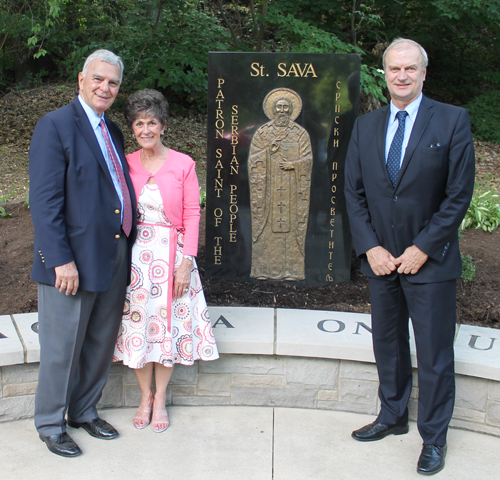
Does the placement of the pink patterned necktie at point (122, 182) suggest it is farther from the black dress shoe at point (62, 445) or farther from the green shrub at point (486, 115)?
the green shrub at point (486, 115)

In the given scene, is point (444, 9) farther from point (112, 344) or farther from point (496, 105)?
point (112, 344)

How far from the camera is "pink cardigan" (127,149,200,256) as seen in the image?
273 centimetres

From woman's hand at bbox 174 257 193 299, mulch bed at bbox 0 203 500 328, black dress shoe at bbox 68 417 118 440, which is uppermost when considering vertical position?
woman's hand at bbox 174 257 193 299

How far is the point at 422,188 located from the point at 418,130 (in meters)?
0.26

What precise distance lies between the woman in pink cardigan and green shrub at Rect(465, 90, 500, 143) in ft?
33.2

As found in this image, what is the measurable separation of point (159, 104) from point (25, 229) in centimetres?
306

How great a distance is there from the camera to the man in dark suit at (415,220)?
94.9 inches

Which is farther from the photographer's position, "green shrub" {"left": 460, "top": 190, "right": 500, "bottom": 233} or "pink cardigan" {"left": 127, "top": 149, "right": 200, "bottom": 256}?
"green shrub" {"left": 460, "top": 190, "right": 500, "bottom": 233}

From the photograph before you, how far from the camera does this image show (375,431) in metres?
2.83

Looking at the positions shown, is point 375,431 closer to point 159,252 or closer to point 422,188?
point 422,188

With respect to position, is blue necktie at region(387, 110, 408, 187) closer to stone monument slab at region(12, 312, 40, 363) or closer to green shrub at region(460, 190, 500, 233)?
stone monument slab at region(12, 312, 40, 363)

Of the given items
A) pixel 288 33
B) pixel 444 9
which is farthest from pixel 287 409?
pixel 444 9

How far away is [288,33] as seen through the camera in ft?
24.9

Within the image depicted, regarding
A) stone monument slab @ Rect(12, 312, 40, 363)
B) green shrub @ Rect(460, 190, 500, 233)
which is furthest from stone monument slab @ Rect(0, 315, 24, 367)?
green shrub @ Rect(460, 190, 500, 233)
